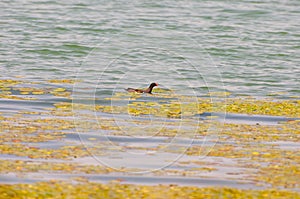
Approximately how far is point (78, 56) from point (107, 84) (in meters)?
4.65

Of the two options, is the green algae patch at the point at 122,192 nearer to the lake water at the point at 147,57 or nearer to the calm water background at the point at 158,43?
the lake water at the point at 147,57

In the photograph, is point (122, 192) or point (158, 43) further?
point (158, 43)

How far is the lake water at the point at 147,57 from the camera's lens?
41.5 ft

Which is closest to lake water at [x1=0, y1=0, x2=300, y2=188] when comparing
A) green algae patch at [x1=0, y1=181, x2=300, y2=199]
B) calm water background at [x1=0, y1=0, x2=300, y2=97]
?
calm water background at [x1=0, y1=0, x2=300, y2=97]

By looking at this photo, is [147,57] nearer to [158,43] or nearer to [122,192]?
[158,43]

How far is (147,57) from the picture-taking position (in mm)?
23547

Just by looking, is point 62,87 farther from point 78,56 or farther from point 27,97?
point 78,56

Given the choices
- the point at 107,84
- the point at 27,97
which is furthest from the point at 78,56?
the point at 27,97

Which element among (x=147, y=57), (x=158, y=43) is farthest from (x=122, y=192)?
(x=158, y=43)

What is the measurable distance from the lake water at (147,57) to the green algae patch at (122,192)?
267 mm

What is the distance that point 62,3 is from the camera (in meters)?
34.1

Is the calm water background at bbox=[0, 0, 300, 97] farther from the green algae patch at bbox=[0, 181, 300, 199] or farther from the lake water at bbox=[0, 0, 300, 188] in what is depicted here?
the green algae patch at bbox=[0, 181, 300, 199]

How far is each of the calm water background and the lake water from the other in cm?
3

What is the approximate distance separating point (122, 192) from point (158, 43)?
54.0 feet
